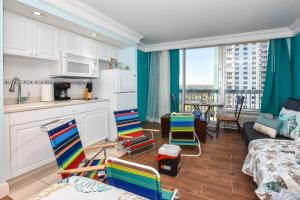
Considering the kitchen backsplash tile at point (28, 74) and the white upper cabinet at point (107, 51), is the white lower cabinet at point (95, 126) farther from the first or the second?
the white upper cabinet at point (107, 51)

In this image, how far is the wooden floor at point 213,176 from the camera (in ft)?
6.38

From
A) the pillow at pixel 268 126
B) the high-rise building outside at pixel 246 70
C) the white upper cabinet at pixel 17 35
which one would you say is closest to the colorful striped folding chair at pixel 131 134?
the white upper cabinet at pixel 17 35

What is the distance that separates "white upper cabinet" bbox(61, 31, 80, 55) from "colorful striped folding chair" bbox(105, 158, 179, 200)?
2.76 metres

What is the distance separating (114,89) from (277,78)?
12.5 ft

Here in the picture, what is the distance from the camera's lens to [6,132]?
1.95m

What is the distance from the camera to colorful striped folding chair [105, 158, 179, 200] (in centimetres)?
95

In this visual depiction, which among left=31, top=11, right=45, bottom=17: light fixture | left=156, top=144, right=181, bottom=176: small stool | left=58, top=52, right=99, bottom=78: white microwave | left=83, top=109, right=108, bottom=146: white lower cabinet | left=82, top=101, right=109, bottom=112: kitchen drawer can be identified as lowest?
left=156, top=144, right=181, bottom=176: small stool

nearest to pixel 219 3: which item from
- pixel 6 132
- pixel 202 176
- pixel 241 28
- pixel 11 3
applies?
pixel 241 28

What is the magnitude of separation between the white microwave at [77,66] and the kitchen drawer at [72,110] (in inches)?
24.7

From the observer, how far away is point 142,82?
5.31 m

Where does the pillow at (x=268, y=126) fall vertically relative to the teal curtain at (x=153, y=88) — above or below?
below

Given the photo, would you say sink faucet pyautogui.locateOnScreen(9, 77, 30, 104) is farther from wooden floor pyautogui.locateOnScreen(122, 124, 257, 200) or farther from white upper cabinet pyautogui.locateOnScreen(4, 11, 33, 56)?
wooden floor pyautogui.locateOnScreen(122, 124, 257, 200)

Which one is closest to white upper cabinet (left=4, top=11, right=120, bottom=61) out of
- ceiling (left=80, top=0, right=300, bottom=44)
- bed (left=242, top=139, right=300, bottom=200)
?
ceiling (left=80, top=0, right=300, bottom=44)

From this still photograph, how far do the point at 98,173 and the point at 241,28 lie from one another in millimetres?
4098
